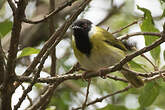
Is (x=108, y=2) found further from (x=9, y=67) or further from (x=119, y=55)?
(x=9, y=67)

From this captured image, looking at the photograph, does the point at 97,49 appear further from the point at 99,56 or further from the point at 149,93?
Answer: the point at 149,93

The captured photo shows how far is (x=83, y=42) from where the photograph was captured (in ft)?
8.94

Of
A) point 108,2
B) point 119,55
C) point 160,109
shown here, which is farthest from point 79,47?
point 108,2

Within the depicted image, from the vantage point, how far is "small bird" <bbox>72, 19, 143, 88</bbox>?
2.70m

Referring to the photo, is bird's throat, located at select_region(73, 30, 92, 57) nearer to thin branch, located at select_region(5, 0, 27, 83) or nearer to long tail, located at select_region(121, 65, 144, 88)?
long tail, located at select_region(121, 65, 144, 88)

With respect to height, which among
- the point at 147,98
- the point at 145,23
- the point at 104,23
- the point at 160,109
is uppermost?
the point at 145,23

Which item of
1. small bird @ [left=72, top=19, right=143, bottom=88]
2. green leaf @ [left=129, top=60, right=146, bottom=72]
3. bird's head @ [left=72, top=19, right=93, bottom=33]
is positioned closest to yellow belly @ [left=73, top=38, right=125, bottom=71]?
small bird @ [left=72, top=19, right=143, bottom=88]

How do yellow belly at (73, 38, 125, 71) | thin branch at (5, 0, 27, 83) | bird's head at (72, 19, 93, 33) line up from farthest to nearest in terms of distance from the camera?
bird's head at (72, 19, 93, 33) < yellow belly at (73, 38, 125, 71) < thin branch at (5, 0, 27, 83)

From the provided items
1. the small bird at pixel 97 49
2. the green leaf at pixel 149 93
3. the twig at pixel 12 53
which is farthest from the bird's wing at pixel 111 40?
the twig at pixel 12 53

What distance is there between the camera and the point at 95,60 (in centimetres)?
268

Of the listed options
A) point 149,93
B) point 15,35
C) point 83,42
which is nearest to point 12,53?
point 15,35

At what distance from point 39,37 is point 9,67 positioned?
2418mm

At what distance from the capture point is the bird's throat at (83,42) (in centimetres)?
270

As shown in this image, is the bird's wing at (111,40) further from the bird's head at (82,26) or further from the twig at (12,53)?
the twig at (12,53)
